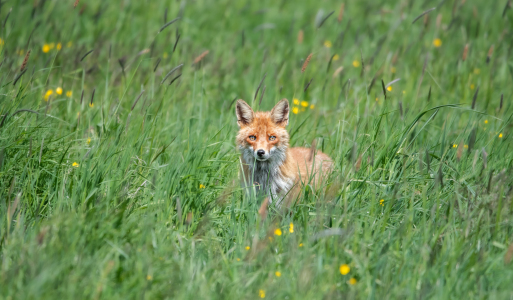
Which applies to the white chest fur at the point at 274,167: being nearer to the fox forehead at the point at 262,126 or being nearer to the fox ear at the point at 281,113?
the fox forehead at the point at 262,126

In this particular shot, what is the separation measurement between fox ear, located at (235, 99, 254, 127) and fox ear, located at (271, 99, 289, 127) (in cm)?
26

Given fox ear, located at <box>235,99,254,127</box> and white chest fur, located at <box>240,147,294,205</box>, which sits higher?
fox ear, located at <box>235,99,254,127</box>

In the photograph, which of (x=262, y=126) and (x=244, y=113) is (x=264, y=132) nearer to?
(x=262, y=126)

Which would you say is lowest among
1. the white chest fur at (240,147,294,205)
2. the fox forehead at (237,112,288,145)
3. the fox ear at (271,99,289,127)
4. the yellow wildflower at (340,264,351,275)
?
the white chest fur at (240,147,294,205)

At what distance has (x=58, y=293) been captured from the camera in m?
2.76

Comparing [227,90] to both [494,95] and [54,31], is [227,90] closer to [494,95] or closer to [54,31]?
[54,31]

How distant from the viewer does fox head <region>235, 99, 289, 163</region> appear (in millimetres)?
5113

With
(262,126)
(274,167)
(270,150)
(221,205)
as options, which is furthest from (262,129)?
(221,205)

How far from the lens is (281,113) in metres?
5.32

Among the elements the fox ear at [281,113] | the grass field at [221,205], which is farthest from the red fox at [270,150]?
the grass field at [221,205]

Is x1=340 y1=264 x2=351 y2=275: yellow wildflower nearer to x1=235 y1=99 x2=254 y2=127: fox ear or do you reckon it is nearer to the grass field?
the grass field

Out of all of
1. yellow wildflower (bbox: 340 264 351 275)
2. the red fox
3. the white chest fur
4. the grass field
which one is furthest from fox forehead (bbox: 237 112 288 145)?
yellow wildflower (bbox: 340 264 351 275)

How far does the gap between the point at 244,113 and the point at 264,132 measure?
36 cm

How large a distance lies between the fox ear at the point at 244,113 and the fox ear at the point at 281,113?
0.85 ft
